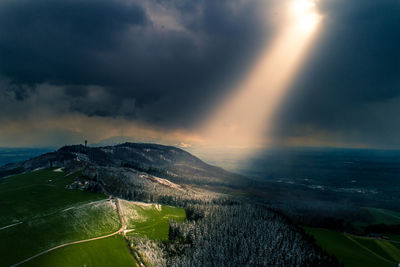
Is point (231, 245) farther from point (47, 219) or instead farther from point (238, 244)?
point (47, 219)

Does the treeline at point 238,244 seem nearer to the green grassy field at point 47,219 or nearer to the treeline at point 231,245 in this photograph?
the treeline at point 231,245

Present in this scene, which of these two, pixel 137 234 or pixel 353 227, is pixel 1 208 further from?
pixel 353 227

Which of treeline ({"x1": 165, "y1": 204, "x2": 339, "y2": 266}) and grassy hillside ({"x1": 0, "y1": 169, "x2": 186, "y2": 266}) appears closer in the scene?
grassy hillside ({"x1": 0, "y1": 169, "x2": 186, "y2": 266})

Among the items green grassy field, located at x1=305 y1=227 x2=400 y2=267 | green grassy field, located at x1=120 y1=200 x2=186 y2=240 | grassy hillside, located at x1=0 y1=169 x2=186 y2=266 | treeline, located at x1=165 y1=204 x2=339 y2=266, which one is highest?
grassy hillside, located at x1=0 y1=169 x2=186 y2=266

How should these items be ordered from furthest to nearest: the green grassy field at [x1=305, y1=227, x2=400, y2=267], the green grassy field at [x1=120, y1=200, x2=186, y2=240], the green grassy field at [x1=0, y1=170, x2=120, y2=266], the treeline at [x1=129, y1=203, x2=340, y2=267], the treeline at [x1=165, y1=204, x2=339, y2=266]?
the green grassy field at [x1=120, y1=200, x2=186, y2=240] < the green grassy field at [x1=305, y1=227, x2=400, y2=267] < the treeline at [x1=165, y1=204, x2=339, y2=266] < the treeline at [x1=129, y1=203, x2=340, y2=267] < the green grassy field at [x1=0, y1=170, x2=120, y2=266]

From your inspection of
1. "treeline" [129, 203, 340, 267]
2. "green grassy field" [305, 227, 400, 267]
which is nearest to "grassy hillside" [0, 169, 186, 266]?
"treeline" [129, 203, 340, 267]

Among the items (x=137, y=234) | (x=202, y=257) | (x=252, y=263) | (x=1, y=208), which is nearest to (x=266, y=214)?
(x=252, y=263)

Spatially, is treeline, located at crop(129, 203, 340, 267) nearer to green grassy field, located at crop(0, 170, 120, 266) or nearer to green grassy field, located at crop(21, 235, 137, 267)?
green grassy field, located at crop(21, 235, 137, 267)
